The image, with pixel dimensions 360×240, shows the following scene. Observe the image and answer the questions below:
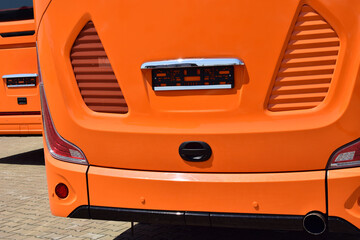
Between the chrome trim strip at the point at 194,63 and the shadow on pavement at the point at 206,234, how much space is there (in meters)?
1.89

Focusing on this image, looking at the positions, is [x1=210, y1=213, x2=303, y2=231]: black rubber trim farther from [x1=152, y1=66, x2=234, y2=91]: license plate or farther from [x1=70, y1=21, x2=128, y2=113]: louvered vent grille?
[x1=70, y1=21, x2=128, y2=113]: louvered vent grille

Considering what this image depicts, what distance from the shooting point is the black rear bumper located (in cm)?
329

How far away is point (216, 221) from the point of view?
349 cm

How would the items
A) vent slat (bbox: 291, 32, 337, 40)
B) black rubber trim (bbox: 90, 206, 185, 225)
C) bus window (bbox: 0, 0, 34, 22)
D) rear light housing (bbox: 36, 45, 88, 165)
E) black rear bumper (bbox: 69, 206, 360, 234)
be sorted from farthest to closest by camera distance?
1. bus window (bbox: 0, 0, 34, 22)
2. rear light housing (bbox: 36, 45, 88, 165)
3. black rubber trim (bbox: 90, 206, 185, 225)
4. black rear bumper (bbox: 69, 206, 360, 234)
5. vent slat (bbox: 291, 32, 337, 40)

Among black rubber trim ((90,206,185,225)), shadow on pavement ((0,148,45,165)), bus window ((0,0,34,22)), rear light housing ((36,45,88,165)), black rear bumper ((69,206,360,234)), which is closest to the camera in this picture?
black rear bumper ((69,206,360,234))

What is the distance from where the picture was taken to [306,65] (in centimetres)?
325

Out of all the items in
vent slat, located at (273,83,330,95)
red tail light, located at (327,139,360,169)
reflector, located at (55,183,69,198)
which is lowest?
reflector, located at (55,183,69,198)

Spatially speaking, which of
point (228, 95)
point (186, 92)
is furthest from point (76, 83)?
point (228, 95)

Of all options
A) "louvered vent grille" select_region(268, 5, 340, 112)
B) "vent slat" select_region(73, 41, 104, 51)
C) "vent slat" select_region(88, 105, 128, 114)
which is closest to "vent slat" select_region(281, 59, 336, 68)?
"louvered vent grille" select_region(268, 5, 340, 112)

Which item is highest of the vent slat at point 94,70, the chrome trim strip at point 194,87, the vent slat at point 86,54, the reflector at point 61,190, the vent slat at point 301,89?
the vent slat at point 86,54

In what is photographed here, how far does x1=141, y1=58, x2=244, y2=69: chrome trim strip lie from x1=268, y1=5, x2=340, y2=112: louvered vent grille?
29 centimetres

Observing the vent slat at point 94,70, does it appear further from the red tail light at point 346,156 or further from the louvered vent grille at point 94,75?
the red tail light at point 346,156

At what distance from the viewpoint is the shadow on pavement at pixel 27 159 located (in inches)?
391

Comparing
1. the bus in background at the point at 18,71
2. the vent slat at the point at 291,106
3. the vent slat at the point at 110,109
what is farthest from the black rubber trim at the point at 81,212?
the bus in background at the point at 18,71
